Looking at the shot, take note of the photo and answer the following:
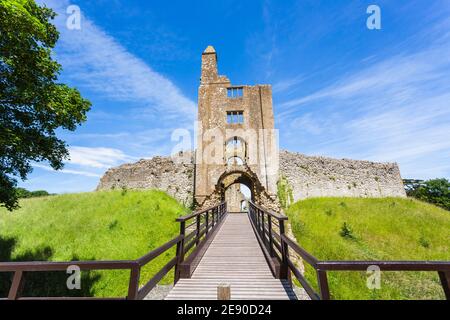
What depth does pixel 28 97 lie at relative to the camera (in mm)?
6316

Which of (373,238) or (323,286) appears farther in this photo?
(373,238)

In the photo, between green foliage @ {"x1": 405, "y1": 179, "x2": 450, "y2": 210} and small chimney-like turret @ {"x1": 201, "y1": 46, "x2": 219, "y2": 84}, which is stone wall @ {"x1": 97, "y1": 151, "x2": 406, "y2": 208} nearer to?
small chimney-like turret @ {"x1": 201, "y1": 46, "x2": 219, "y2": 84}

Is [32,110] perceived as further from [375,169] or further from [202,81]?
[375,169]

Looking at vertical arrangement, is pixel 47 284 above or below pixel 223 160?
below

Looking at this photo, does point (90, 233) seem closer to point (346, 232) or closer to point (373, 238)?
point (346, 232)

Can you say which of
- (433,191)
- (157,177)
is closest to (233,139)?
(157,177)

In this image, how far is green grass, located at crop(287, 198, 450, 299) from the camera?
9.34 m

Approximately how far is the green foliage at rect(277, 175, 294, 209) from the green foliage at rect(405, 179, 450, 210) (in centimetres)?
3079

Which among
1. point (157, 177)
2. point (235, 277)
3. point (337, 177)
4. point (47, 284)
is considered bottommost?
point (47, 284)

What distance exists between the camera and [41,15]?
7.33m

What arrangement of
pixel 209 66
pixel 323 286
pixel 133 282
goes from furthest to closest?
pixel 209 66 < pixel 133 282 < pixel 323 286

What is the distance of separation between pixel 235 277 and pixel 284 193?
12663mm

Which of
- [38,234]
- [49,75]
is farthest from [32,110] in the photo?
[38,234]
